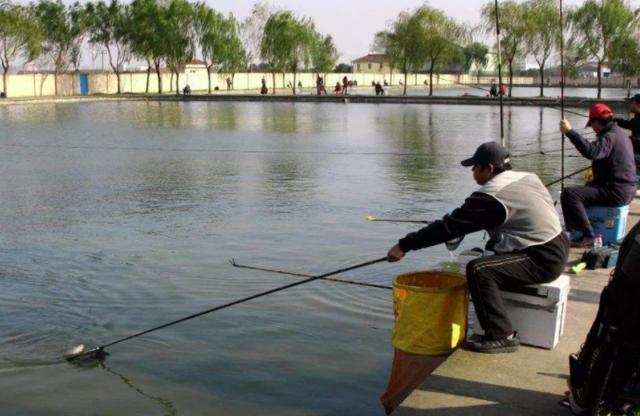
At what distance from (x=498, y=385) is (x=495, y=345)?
0.47 metres

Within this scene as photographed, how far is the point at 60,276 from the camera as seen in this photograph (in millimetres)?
8523

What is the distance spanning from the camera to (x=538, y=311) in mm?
5074

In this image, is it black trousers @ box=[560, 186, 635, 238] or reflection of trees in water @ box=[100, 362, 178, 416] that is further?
black trousers @ box=[560, 186, 635, 238]

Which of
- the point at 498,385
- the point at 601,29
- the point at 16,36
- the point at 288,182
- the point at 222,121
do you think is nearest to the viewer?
the point at 498,385

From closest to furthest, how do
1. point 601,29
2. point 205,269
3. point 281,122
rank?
point 205,269 < point 281,122 < point 601,29

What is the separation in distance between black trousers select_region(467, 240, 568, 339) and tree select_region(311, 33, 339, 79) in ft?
239

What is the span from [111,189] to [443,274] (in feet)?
34.3

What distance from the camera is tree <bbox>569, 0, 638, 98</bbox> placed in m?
54.8

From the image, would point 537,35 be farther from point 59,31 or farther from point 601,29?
point 59,31

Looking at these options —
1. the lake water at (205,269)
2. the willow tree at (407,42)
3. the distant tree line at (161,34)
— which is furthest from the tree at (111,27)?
the lake water at (205,269)

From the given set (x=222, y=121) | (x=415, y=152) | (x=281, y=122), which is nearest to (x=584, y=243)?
(x=415, y=152)

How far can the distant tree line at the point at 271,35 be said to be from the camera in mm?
56562

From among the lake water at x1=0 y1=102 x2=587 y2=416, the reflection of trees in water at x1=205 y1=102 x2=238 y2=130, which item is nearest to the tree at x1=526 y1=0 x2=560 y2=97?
the reflection of trees in water at x1=205 y1=102 x2=238 y2=130

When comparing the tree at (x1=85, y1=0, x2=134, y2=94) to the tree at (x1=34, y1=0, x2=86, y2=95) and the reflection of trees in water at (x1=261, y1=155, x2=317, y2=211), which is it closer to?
the tree at (x1=34, y1=0, x2=86, y2=95)
